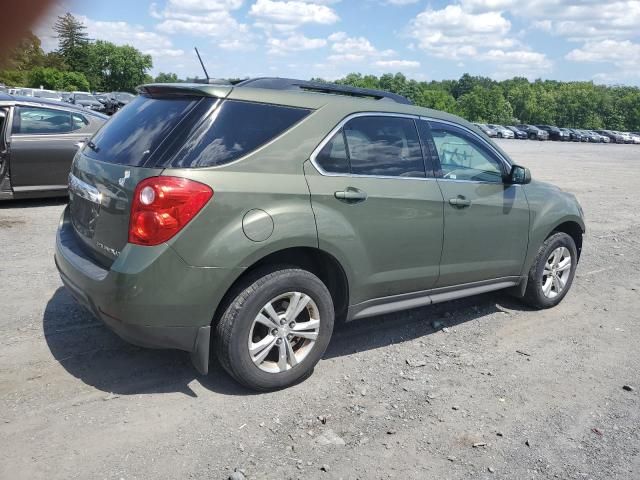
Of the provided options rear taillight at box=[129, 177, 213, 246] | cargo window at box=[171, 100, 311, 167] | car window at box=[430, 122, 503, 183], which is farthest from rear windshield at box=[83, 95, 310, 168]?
car window at box=[430, 122, 503, 183]

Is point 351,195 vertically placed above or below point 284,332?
above

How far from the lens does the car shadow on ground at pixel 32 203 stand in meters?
8.59

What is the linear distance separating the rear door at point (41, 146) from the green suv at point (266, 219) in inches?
183

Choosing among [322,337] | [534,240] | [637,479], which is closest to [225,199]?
[322,337]

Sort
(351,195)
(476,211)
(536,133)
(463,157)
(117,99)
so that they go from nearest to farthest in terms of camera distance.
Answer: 1. (351,195)
2. (476,211)
3. (463,157)
4. (117,99)
5. (536,133)

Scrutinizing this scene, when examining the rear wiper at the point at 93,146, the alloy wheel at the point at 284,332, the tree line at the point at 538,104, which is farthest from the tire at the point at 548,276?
the tree line at the point at 538,104

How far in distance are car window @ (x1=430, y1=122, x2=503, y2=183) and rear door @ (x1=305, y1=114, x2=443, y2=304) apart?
0.22 m

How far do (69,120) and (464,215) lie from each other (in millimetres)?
6656

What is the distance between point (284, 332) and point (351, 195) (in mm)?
979

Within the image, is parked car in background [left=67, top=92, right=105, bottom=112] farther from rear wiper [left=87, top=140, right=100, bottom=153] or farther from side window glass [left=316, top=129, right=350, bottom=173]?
side window glass [left=316, top=129, right=350, bottom=173]

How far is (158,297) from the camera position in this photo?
320 cm

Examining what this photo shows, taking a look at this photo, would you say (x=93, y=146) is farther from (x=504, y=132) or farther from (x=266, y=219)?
(x=504, y=132)

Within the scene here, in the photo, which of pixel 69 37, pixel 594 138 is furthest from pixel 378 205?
pixel 594 138

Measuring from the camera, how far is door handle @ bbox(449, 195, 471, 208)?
173 inches
